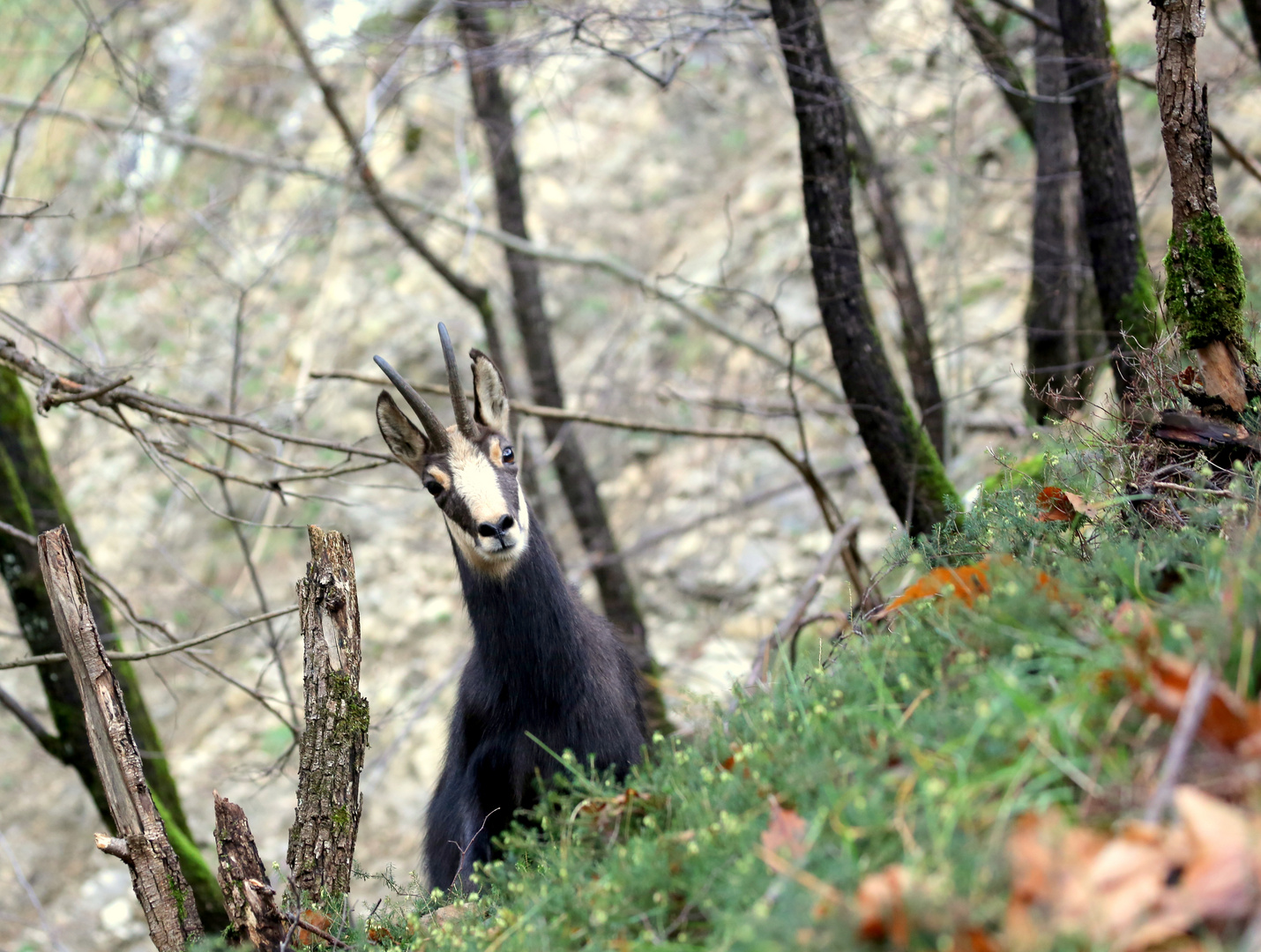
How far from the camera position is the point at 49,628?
22.3 feet

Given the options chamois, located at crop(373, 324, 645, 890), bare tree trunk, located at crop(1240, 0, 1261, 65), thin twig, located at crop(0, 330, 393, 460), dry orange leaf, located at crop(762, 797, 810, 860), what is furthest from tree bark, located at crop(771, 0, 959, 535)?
dry orange leaf, located at crop(762, 797, 810, 860)

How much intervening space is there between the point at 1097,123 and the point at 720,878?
5.16m

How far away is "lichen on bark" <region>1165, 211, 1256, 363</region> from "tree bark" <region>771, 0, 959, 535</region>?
186 centimetres

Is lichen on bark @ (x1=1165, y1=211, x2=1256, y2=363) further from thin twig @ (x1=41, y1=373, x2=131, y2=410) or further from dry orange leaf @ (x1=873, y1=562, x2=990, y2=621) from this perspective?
thin twig @ (x1=41, y1=373, x2=131, y2=410)

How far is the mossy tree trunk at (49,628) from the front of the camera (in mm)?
6547

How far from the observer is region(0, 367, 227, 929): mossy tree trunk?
6547mm

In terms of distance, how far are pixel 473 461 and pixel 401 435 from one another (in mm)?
462

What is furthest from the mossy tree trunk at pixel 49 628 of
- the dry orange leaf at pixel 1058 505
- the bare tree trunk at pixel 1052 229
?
the bare tree trunk at pixel 1052 229

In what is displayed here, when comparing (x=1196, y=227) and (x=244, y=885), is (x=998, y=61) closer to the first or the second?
(x=1196, y=227)

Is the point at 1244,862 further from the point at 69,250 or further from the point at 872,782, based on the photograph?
the point at 69,250

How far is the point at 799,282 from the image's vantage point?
13.5 m

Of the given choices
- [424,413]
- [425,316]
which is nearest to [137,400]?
[424,413]

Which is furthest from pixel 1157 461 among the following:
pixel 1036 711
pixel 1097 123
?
pixel 1097 123

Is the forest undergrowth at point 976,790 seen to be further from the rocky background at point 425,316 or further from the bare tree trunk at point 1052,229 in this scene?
the rocky background at point 425,316
